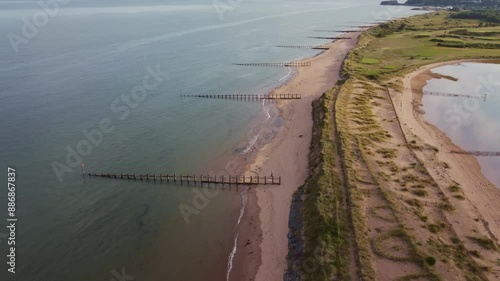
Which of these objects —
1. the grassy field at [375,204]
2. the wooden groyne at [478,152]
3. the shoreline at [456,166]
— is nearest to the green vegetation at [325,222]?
the grassy field at [375,204]

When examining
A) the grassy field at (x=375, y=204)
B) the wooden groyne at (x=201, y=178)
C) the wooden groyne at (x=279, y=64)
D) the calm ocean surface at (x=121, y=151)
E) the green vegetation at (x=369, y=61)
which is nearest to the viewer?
the grassy field at (x=375, y=204)

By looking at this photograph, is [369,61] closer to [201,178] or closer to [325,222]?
[201,178]

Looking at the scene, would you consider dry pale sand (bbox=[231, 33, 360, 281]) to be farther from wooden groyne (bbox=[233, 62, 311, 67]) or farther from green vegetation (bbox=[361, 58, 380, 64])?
wooden groyne (bbox=[233, 62, 311, 67])

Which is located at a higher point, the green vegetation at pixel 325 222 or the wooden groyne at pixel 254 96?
the wooden groyne at pixel 254 96

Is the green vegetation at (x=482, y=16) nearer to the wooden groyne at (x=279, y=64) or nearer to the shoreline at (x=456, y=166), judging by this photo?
the wooden groyne at (x=279, y=64)

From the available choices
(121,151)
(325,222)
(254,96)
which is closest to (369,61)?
(254,96)

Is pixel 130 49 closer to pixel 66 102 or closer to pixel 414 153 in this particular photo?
pixel 66 102

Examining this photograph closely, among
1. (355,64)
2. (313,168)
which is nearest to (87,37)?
(355,64)
